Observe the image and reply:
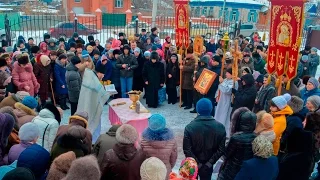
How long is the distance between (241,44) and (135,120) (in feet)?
23.1

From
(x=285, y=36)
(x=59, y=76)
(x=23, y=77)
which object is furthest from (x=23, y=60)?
(x=285, y=36)

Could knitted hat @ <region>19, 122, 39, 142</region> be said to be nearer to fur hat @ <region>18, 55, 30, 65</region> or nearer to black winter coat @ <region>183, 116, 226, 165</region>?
black winter coat @ <region>183, 116, 226, 165</region>

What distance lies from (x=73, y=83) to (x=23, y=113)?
2505 millimetres

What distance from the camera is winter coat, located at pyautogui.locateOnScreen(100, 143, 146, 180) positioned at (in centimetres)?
324

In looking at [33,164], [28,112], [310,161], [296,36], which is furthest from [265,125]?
[28,112]

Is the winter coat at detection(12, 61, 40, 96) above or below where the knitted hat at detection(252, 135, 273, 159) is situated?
above

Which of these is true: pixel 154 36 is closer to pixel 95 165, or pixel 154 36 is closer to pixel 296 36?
pixel 296 36

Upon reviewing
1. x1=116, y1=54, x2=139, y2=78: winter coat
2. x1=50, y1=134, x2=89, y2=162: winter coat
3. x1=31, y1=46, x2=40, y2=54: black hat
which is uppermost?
x1=31, y1=46, x2=40, y2=54: black hat

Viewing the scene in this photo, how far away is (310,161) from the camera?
3898 millimetres

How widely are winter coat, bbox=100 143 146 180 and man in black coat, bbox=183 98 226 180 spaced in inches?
38.0

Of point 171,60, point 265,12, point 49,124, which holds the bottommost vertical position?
point 49,124

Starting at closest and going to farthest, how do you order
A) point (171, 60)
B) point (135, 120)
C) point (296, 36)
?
1. point (296, 36)
2. point (135, 120)
3. point (171, 60)

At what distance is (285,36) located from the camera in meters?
5.36

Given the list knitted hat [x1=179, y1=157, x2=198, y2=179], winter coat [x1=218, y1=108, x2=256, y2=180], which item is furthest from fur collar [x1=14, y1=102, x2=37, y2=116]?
winter coat [x1=218, y1=108, x2=256, y2=180]
